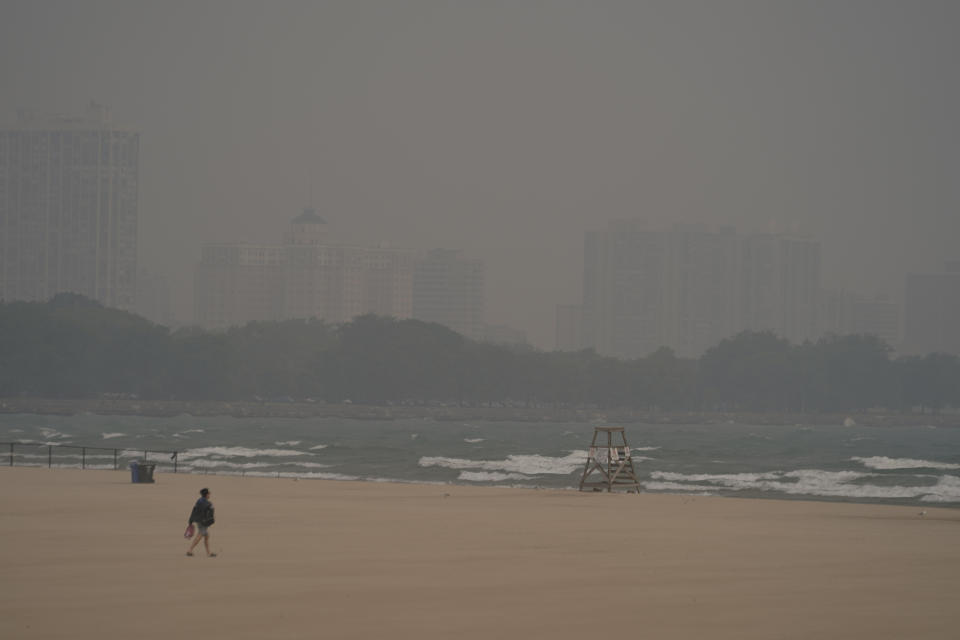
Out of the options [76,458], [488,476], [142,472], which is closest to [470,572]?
[142,472]

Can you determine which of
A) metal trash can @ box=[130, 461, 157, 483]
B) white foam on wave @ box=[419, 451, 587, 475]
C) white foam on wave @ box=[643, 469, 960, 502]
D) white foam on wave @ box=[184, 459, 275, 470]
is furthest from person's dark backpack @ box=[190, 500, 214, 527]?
white foam on wave @ box=[184, 459, 275, 470]

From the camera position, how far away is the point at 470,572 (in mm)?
24078

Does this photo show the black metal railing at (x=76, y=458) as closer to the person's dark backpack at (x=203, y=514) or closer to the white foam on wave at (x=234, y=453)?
the white foam on wave at (x=234, y=453)

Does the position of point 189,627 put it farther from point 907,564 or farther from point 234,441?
point 234,441

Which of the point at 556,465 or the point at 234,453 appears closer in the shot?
the point at 556,465

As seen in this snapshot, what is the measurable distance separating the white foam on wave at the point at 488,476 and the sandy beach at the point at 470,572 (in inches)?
1124

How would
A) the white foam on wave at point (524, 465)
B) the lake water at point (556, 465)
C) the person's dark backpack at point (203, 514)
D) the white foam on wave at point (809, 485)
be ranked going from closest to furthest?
the person's dark backpack at point (203, 514) < the white foam on wave at point (809, 485) < the lake water at point (556, 465) < the white foam on wave at point (524, 465)

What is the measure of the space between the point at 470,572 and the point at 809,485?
152 ft

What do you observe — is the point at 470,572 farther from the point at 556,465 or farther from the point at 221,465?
the point at 556,465

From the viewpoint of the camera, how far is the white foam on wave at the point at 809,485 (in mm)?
61125

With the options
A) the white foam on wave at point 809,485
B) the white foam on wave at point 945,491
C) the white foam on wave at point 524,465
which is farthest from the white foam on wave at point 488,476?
the white foam on wave at point 945,491

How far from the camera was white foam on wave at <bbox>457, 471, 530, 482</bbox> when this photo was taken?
232ft

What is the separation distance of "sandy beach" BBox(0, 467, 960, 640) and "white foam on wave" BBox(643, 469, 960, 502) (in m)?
19.9

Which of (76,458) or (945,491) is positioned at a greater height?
(76,458)
